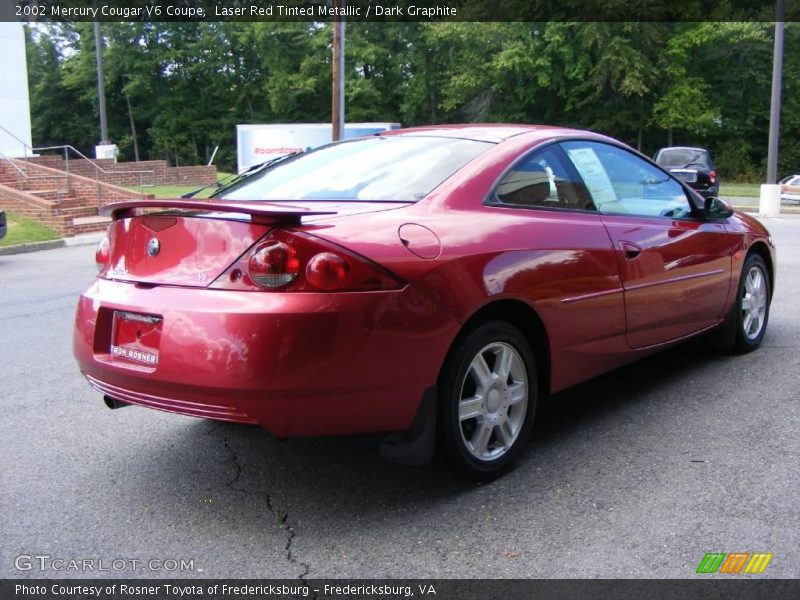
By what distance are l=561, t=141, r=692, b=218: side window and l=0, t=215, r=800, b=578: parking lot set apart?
109 centimetres

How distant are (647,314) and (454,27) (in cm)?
4344

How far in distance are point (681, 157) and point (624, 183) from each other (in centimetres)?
1802

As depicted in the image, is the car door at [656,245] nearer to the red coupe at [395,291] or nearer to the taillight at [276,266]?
the red coupe at [395,291]

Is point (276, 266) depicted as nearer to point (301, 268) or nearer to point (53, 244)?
point (301, 268)

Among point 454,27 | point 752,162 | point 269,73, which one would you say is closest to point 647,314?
point 454,27

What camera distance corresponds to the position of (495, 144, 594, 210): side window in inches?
151

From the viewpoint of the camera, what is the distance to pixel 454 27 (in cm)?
4516

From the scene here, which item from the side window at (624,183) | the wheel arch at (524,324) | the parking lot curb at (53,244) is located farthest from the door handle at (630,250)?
the parking lot curb at (53,244)

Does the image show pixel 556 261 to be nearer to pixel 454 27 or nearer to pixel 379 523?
pixel 379 523

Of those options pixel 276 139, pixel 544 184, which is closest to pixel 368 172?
pixel 544 184

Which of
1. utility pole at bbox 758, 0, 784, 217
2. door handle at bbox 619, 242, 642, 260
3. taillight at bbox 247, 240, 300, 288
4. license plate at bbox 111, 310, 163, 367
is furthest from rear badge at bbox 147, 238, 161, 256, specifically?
utility pole at bbox 758, 0, 784, 217

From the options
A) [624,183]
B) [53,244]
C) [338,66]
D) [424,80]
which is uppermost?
[424,80]

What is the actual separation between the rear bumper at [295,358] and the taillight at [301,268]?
0.14 feet

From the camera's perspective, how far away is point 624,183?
4.60 metres
